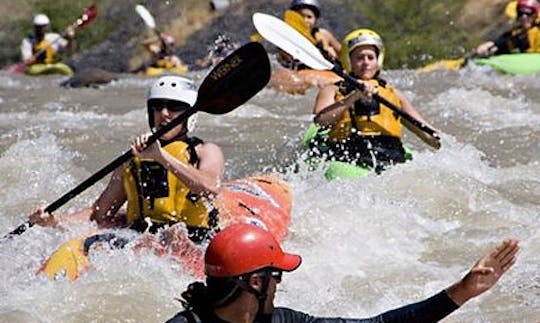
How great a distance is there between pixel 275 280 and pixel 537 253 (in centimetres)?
261

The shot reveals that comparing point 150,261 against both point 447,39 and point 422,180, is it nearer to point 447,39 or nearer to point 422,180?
point 422,180

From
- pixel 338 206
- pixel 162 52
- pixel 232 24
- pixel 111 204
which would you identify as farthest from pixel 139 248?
pixel 232 24

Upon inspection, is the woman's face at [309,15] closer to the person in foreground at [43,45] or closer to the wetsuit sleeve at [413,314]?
the person in foreground at [43,45]

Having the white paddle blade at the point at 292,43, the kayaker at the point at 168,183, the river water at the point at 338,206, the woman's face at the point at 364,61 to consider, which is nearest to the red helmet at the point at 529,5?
the river water at the point at 338,206

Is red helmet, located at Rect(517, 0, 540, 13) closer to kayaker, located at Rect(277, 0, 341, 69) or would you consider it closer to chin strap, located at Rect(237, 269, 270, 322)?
kayaker, located at Rect(277, 0, 341, 69)

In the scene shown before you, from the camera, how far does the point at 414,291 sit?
5223 mm

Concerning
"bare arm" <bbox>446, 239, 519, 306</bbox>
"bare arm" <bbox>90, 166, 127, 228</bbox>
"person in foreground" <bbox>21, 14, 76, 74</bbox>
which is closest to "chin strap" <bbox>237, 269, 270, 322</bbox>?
"bare arm" <bbox>446, 239, 519, 306</bbox>

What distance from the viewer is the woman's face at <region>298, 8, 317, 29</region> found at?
36.4ft

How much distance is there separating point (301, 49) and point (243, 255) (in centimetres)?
350

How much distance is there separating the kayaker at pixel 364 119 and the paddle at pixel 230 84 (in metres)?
2.00

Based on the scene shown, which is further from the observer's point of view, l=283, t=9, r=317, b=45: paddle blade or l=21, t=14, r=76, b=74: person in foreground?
l=21, t=14, r=76, b=74: person in foreground

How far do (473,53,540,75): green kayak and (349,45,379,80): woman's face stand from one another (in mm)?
4770

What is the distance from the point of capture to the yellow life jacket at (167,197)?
17.2ft

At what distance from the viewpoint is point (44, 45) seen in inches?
663
